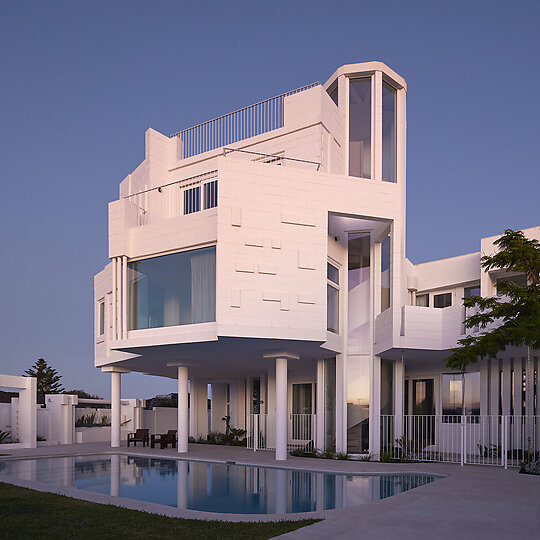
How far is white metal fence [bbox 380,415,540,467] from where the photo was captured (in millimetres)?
18516

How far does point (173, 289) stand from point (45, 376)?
45.5 m

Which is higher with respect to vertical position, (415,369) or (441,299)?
(441,299)

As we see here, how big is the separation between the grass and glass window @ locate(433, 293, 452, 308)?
54.3 feet

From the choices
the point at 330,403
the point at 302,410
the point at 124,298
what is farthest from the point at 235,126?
the point at 302,410

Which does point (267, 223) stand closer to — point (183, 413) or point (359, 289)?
point (359, 289)

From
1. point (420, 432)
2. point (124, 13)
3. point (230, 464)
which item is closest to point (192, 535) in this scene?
point (230, 464)

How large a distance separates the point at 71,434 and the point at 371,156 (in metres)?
18.5

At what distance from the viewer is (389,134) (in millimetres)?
22922

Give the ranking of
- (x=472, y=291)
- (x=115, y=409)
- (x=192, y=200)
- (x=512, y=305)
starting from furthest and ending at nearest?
(x=115, y=409)
(x=192, y=200)
(x=472, y=291)
(x=512, y=305)

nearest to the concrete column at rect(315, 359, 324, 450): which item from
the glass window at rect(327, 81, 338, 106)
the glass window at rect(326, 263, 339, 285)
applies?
the glass window at rect(326, 263, 339, 285)

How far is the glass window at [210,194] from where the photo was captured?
24.1 metres

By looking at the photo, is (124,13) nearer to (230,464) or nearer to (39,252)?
(230,464)

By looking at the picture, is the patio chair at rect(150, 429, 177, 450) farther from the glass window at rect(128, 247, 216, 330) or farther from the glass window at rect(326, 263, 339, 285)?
the glass window at rect(326, 263, 339, 285)

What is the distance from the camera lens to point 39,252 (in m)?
140
